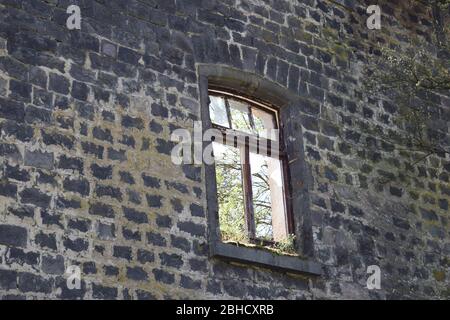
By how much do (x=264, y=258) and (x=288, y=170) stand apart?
134 centimetres

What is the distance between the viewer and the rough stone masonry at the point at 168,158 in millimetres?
8711

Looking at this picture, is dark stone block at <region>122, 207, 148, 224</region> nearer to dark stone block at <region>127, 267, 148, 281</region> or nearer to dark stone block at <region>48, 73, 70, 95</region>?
dark stone block at <region>127, 267, 148, 281</region>

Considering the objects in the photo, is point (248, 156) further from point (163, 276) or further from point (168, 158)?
point (163, 276)

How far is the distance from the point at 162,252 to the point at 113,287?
2.05 ft

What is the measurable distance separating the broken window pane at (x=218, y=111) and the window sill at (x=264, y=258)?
1455 millimetres

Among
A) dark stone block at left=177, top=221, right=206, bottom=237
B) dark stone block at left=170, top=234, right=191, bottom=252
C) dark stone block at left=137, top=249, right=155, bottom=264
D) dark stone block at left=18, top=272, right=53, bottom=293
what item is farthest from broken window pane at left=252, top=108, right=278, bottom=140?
dark stone block at left=18, top=272, right=53, bottom=293

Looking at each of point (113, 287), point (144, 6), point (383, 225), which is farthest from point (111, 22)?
point (383, 225)

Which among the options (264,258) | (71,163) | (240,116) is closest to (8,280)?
(71,163)

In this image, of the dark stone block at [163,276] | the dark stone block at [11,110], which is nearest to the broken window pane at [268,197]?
the dark stone block at [163,276]

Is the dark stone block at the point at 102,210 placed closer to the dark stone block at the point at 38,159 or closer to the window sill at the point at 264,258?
the dark stone block at the point at 38,159

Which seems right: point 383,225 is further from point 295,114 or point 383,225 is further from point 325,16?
point 325,16

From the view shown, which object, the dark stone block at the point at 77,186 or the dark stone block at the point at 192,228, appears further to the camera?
the dark stone block at the point at 192,228

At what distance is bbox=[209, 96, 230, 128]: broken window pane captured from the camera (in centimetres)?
1043

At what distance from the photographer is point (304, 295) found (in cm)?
990
